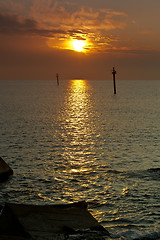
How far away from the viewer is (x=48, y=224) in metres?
8.62

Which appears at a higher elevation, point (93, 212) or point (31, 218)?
point (31, 218)

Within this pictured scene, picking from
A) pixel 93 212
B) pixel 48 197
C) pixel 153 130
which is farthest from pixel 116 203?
pixel 153 130

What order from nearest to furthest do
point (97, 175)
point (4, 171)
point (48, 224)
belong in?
point (48, 224) → point (4, 171) → point (97, 175)

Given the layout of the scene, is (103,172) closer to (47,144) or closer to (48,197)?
(48,197)

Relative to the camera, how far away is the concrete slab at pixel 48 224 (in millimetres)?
8125

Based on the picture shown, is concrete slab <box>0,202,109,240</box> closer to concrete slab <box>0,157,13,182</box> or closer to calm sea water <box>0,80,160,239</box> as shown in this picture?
calm sea water <box>0,80,160,239</box>

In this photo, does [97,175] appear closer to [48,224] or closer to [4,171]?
[4,171]

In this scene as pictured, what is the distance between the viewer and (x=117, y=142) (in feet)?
84.1

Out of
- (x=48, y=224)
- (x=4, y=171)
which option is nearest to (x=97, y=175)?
(x=4, y=171)

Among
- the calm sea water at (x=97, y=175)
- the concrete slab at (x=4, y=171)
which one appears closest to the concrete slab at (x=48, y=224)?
the calm sea water at (x=97, y=175)

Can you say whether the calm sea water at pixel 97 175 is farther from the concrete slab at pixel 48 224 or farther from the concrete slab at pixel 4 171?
the concrete slab at pixel 48 224

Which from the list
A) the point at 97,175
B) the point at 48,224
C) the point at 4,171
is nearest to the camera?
the point at 48,224

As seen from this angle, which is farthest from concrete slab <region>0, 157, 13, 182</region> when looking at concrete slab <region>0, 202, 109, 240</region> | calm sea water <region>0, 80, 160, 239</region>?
concrete slab <region>0, 202, 109, 240</region>

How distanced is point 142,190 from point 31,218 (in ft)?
21.4
